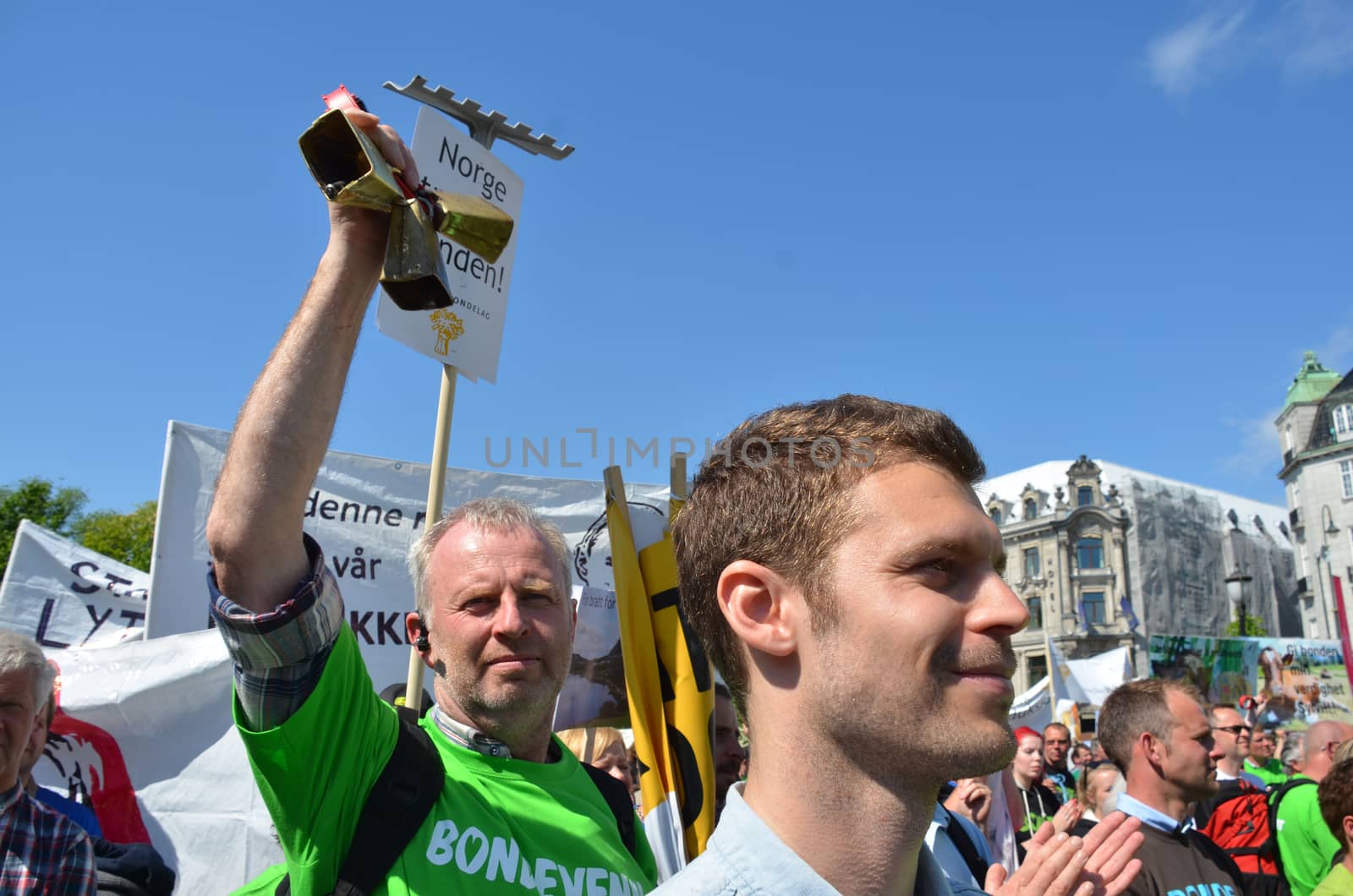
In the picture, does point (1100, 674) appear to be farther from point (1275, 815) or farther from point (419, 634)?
point (419, 634)

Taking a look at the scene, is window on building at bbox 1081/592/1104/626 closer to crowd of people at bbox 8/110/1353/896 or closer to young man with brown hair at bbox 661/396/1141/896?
crowd of people at bbox 8/110/1353/896

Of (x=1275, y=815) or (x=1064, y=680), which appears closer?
(x=1275, y=815)

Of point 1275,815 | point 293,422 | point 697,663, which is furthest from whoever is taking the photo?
point 1275,815

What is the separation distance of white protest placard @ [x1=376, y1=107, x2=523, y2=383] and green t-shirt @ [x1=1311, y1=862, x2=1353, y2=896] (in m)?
→ 4.03

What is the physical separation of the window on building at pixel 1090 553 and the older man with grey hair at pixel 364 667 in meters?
64.1

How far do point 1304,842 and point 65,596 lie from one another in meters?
7.34

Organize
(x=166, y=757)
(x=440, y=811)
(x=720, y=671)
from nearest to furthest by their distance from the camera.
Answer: (x=720, y=671)
(x=440, y=811)
(x=166, y=757)

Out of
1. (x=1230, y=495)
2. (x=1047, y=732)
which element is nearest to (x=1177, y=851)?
(x=1047, y=732)

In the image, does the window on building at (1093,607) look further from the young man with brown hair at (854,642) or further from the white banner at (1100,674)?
the young man with brown hair at (854,642)

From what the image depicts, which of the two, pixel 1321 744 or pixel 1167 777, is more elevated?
pixel 1321 744

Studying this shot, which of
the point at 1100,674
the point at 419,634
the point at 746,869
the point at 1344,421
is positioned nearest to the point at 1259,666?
the point at 1100,674

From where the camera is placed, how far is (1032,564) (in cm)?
6244

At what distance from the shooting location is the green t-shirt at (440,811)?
5.81ft

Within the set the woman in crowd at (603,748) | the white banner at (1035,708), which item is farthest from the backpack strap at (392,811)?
the white banner at (1035,708)
